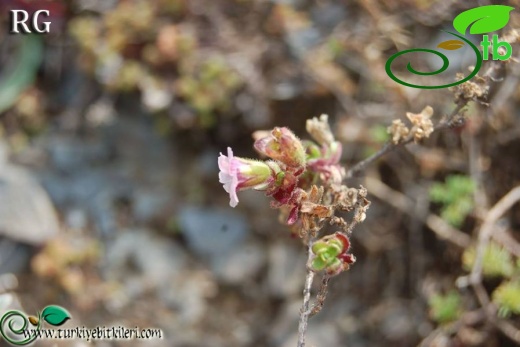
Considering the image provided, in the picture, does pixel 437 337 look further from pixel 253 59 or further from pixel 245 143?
pixel 253 59

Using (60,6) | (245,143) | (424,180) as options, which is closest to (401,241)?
(424,180)

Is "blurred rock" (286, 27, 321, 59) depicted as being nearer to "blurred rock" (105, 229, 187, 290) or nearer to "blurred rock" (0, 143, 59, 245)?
"blurred rock" (105, 229, 187, 290)

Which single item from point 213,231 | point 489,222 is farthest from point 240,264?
point 489,222

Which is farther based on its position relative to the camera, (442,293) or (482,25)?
(442,293)

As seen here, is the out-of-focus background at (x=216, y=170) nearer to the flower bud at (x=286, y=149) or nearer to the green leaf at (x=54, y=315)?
the green leaf at (x=54, y=315)

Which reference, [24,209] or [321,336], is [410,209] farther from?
[24,209]

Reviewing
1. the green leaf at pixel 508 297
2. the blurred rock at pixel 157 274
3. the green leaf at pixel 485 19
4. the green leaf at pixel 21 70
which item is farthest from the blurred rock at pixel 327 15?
the green leaf at pixel 21 70
